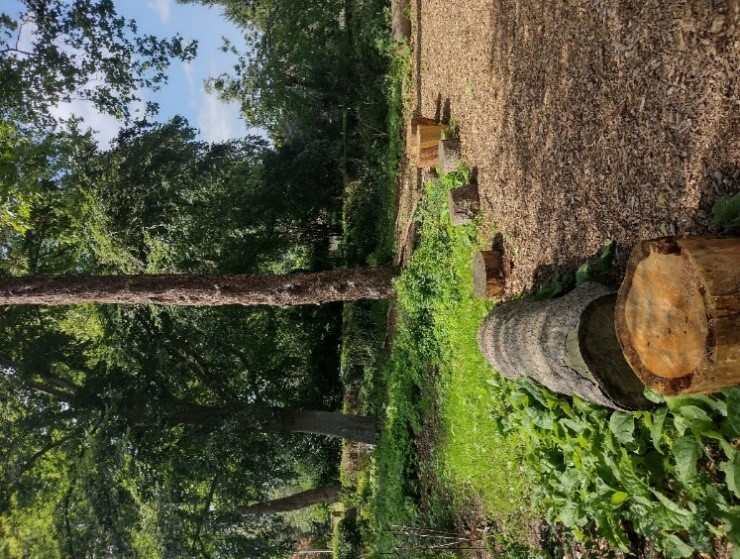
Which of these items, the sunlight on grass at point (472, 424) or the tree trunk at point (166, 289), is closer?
the sunlight on grass at point (472, 424)

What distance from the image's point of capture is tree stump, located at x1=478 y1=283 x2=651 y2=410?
3.61m

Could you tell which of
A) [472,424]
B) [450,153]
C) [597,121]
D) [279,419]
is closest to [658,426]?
[597,121]

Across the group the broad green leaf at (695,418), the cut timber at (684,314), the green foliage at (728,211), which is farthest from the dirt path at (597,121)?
the broad green leaf at (695,418)

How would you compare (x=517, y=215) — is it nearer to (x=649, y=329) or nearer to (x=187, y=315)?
(x=649, y=329)

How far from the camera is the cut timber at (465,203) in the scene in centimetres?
680

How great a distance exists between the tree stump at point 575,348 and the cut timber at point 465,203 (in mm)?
2025

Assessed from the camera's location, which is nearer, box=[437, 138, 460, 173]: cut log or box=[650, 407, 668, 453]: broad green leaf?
box=[650, 407, 668, 453]: broad green leaf

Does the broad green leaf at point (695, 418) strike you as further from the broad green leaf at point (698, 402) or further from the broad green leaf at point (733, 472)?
the broad green leaf at point (733, 472)

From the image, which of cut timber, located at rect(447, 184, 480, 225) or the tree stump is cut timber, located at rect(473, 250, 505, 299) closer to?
cut timber, located at rect(447, 184, 480, 225)

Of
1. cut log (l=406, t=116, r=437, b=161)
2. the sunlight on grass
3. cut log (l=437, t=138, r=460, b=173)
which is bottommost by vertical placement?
the sunlight on grass

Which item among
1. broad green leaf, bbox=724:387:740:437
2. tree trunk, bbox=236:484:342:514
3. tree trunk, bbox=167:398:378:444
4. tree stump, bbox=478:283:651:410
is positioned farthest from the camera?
tree trunk, bbox=236:484:342:514

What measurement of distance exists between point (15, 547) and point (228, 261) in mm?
8280

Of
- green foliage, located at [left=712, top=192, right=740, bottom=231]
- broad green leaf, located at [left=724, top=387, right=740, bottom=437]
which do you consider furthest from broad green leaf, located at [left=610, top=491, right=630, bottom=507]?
green foliage, located at [left=712, top=192, right=740, bottom=231]

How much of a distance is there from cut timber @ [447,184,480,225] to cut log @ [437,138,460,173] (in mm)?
653
